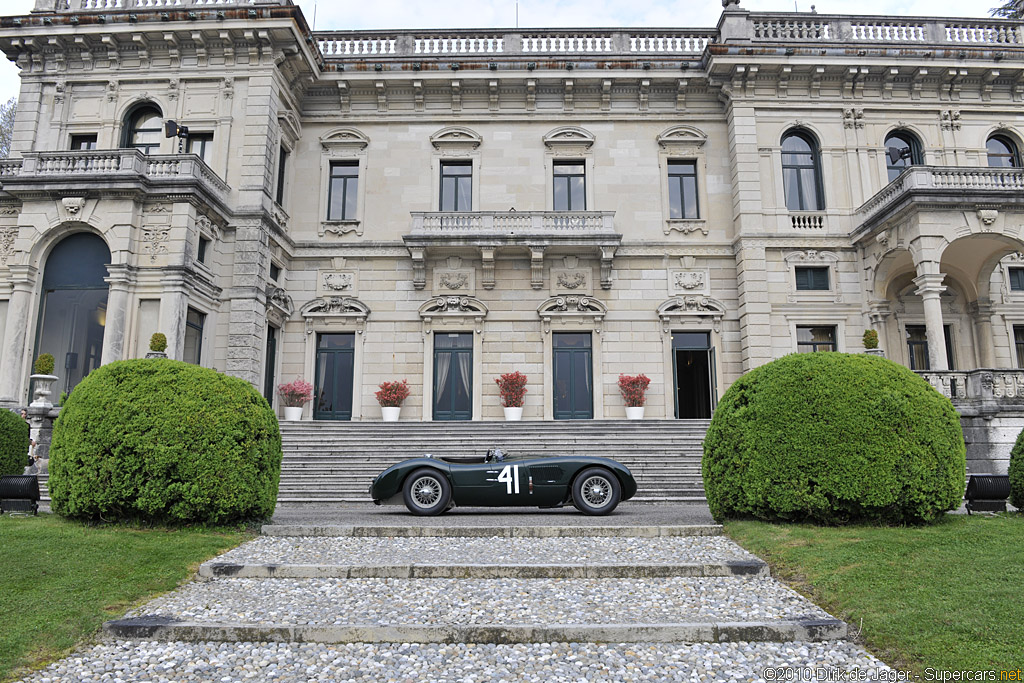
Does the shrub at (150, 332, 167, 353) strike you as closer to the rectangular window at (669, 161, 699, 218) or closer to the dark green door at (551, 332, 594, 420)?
the dark green door at (551, 332, 594, 420)

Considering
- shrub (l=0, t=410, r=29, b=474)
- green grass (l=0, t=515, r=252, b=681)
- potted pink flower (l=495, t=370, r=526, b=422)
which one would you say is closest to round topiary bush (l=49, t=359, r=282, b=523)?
green grass (l=0, t=515, r=252, b=681)

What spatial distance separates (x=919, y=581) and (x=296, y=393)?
18.2 metres

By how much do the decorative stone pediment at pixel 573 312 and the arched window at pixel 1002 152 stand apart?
1412 cm

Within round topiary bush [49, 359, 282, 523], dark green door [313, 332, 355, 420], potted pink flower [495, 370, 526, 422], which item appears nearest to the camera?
round topiary bush [49, 359, 282, 523]

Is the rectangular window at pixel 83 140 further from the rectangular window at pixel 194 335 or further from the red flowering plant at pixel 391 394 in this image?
the red flowering plant at pixel 391 394

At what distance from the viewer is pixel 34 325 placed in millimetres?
17875

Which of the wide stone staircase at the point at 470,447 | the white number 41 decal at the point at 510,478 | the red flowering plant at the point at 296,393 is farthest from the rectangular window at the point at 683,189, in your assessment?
the white number 41 decal at the point at 510,478

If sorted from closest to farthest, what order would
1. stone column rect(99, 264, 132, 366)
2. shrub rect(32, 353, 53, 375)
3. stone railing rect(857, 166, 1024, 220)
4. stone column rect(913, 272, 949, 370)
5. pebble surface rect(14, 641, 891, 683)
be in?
pebble surface rect(14, 641, 891, 683) → shrub rect(32, 353, 53, 375) → stone column rect(99, 264, 132, 366) → stone column rect(913, 272, 949, 370) → stone railing rect(857, 166, 1024, 220)

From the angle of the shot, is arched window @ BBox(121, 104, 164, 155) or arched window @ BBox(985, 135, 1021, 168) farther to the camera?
arched window @ BBox(985, 135, 1021, 168)

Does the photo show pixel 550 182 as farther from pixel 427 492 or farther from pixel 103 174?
pixel 427 492

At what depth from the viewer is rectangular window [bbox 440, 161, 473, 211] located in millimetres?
23125

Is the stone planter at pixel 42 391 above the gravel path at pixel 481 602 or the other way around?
above

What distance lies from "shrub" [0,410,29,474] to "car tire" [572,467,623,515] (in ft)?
29.6

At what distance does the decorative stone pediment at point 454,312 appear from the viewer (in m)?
21.9
